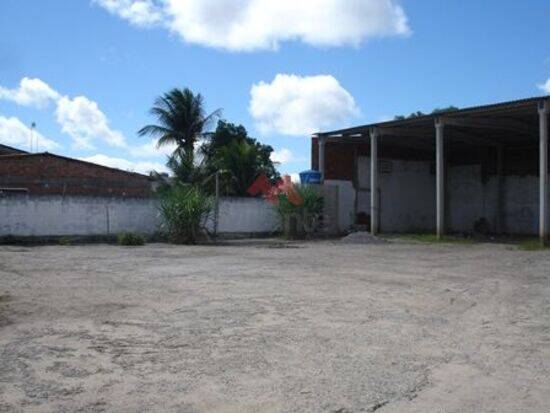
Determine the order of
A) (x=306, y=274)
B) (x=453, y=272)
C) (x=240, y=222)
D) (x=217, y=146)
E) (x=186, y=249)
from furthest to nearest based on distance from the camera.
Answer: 1. (x=217, y=146)
2. (x=240, y=222)
3. (x=186, y=249)
4. (x=453, y=272)
5. (x=306, y=274)

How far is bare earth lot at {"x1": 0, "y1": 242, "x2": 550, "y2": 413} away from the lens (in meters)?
4.68

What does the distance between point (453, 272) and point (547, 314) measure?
15.3 feet

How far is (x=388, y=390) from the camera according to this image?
4871 millimetres

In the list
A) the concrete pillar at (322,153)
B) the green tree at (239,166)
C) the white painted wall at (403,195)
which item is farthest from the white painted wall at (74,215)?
the green tree at (239,166)

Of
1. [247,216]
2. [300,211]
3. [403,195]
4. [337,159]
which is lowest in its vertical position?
[247,216]

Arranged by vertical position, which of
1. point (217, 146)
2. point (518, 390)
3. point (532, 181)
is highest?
point (217, 146)

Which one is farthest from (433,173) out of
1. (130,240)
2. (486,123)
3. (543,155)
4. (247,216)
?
(130,240)

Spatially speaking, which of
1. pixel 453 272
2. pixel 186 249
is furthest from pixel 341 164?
pixel 453 272

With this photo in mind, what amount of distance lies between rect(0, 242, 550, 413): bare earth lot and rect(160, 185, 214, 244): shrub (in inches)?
366

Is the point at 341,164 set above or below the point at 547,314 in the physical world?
above

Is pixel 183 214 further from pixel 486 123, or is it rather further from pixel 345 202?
pixel 486 123

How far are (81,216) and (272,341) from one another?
16678 millimetres

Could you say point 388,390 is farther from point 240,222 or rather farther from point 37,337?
point 240,222

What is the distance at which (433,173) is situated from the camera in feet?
105
